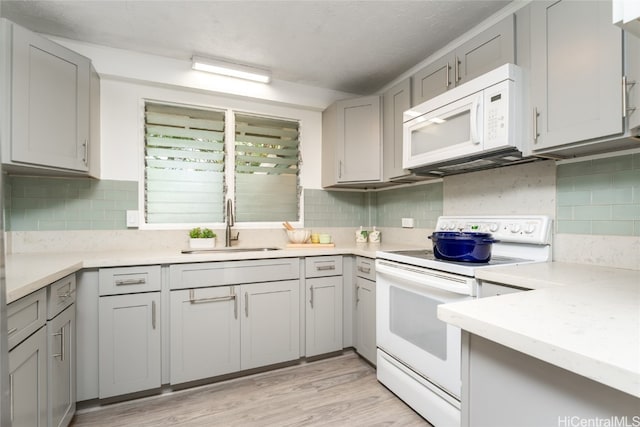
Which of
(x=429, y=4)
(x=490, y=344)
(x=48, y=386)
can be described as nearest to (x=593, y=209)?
(x=490, y=344)

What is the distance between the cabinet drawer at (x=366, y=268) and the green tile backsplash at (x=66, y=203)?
182cm

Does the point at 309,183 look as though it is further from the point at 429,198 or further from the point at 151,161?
the point at 151,161

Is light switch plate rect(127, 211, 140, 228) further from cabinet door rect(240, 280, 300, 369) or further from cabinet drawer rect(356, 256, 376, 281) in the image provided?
cabinet drawer rect(356, 256, 376, 281)

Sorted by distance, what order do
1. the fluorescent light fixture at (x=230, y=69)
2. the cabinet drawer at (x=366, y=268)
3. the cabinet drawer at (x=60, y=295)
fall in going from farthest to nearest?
the fluorescent light fixture at (x=230, y=69), the cabinet drawer at (x=366, y=268), the cabinet drawer at (x=60, y=295)

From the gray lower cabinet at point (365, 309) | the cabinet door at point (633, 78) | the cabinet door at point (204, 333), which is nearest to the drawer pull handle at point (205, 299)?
the cabinet door at point (204, 333)

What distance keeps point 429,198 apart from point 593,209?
3.76 ft

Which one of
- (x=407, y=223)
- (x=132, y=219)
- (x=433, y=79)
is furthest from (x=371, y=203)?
(x=132, y=219)

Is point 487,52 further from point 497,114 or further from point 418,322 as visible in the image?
point 418,322

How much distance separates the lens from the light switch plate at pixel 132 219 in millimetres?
2426

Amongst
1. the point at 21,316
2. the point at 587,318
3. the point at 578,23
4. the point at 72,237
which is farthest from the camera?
the point at 72,237

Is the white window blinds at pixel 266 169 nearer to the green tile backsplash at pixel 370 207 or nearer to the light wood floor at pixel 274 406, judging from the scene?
the green tile backsplash at pixel 370 207

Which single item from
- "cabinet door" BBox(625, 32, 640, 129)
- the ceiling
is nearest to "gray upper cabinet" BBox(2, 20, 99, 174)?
the ceiling

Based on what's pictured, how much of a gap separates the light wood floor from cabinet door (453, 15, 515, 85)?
2.04 metres

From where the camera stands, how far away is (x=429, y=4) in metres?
1.87
